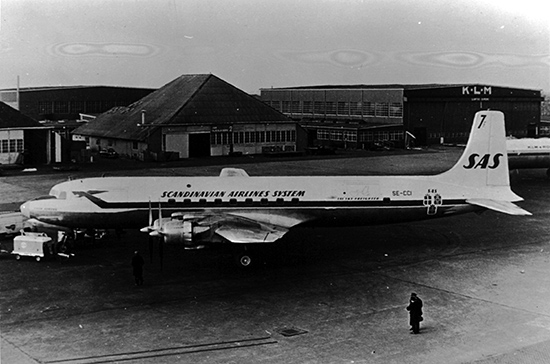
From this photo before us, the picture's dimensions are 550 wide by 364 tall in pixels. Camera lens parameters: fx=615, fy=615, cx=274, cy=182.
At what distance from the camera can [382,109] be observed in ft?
323

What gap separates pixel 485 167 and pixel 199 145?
50.2 meters

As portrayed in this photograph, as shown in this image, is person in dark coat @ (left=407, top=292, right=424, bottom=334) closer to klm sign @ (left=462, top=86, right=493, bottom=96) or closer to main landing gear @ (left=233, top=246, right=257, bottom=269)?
main landing gear @ (left=233, top=246, right=257, bottom=269)

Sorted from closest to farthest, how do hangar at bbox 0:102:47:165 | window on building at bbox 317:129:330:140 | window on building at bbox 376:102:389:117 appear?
hangar at bbox 0:102:47:165 → window on building at bbox 317:129:330:140 → window on building at bbox 376:102:389:117

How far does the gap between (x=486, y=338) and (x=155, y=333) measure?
10862mm

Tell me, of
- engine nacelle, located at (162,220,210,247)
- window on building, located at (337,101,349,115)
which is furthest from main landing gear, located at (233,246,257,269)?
window on building, located at (337,101,349,115)

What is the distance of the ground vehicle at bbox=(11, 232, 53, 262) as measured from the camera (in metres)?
29.5

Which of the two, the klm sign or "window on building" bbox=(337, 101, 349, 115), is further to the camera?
"window on building" bbox=(337, 101, 349, 115)

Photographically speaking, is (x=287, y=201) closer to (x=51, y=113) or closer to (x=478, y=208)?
(x=478, y=208)

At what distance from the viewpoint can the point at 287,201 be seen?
31.4 m

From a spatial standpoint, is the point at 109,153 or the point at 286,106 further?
the point at 286,106

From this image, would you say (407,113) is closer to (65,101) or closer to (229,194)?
(65,101)

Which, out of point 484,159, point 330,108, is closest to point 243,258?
point 484,159

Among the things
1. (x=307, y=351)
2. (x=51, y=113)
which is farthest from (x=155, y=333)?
(x=51, y=113)

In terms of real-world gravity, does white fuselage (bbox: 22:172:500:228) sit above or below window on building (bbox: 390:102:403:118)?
below
